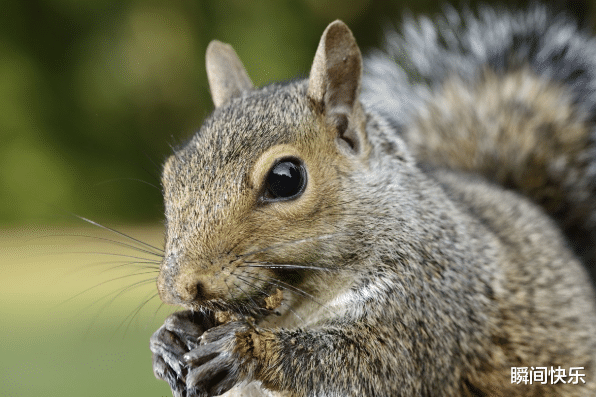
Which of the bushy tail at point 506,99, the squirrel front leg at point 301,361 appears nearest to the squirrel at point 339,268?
the squirrel front leg at point 301,361

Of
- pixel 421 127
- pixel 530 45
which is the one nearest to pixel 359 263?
pixel 421 127

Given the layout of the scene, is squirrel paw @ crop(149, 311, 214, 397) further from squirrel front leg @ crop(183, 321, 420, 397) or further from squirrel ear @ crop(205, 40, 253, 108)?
squirrel ear @ crop(205, 40, 253, 108)

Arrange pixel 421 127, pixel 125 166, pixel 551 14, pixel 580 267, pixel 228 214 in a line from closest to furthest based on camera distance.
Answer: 1. pixel 228 214
2. pixel 580 267
3. pixel 421 127
4. pixel 551 14
5. pixel 125 166

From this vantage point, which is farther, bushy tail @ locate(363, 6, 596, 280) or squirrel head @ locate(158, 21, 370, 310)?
bushy tail @ locate(363, 6, 596, 280)

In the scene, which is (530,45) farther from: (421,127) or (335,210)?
(335,210)

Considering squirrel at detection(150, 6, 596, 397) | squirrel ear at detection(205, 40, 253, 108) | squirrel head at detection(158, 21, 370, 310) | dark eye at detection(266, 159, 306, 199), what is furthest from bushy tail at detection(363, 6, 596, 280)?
dark eye at detection(266, 159, 306, 199)

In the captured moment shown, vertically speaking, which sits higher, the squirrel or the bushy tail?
the bushy tail

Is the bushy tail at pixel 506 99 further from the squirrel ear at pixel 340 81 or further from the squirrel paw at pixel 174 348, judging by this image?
the squirrel paw at pixel 174 348

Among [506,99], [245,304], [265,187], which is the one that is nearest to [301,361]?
[245,304]
